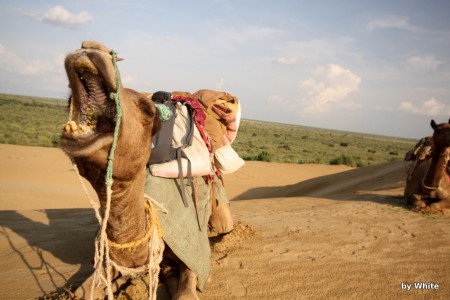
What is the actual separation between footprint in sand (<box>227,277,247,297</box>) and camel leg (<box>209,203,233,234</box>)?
1.04 metres

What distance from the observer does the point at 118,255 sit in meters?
2.55

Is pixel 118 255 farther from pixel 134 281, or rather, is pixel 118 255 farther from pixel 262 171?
pixel 262 171

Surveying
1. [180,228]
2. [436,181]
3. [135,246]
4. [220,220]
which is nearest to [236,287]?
[180,228]

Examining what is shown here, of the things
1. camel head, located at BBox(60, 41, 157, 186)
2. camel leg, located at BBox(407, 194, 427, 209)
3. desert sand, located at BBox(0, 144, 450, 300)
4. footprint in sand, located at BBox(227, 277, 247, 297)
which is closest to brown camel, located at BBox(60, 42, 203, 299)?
camel head, located at BBox(60, 41, 157, 186)

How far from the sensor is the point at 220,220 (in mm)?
4277

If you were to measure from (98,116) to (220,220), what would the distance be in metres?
2.68

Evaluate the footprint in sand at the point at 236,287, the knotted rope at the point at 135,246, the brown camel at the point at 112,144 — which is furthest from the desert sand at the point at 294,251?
the brown camel at the point at 112,144

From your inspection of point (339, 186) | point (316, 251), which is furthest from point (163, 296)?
point (339, 186)

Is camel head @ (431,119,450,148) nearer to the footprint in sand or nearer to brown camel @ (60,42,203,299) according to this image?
the footprint in sand

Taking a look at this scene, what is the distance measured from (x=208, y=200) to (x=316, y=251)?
5.01 feet

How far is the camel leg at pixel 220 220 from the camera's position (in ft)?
13.9

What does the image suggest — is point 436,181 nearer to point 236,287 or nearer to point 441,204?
point 441,204

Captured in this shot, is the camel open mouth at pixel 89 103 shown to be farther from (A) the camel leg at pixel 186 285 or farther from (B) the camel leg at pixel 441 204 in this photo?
(B) the camel leg at pixel 441 204

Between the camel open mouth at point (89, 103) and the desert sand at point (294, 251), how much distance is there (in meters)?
1.75
